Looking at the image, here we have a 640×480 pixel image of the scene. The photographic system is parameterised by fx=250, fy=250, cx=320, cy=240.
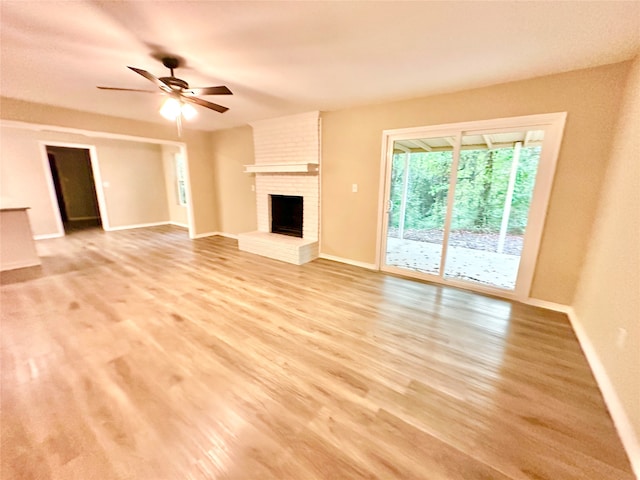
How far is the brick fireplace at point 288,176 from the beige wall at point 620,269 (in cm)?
337

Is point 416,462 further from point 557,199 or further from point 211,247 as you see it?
point 211,247

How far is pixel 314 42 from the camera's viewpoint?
6.64ft

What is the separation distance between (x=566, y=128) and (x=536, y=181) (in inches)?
21.1

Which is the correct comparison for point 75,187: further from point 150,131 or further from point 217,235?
point 217,235

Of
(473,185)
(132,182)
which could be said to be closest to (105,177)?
(132,182)

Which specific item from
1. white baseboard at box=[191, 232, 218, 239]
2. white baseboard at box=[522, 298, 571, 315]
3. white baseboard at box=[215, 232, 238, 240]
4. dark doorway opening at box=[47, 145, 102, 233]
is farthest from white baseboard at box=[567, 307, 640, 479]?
dark doorway opening at box=[47, 145, 102, 233]

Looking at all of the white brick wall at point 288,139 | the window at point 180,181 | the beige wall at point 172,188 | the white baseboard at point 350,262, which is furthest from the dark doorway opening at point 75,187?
the white baseboard at point 350,262

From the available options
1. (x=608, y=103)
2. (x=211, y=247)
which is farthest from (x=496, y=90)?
(x=211, y=247)

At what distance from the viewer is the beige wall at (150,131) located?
3.63 metres

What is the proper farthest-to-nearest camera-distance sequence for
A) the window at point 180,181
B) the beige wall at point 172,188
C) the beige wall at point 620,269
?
the beige wall at point 172,188 → the window at point 180,181 → the beige wall at point 620,269

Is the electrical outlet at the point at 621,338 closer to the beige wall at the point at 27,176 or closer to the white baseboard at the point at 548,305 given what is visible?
the white baseboard at the point at 548,305

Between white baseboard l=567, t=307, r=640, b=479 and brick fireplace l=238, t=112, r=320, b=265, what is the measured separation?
335 cm

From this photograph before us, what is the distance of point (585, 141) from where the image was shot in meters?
2.44

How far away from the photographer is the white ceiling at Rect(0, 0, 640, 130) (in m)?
1.63
